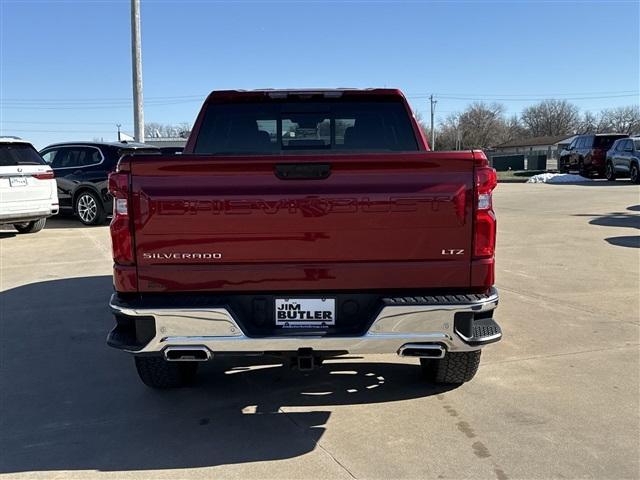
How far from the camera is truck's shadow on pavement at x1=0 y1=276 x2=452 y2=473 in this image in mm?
3348

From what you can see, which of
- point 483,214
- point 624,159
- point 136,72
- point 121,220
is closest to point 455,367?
point 483,214

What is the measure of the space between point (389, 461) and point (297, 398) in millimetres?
1044

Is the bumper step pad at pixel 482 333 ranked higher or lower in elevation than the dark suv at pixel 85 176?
lower

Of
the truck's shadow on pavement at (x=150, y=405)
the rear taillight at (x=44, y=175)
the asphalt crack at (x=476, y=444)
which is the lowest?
the truck's shadow on pavement at (x=150, y=405)

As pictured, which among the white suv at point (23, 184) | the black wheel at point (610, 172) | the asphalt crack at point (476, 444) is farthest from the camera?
the black wheel at point (610, 172)

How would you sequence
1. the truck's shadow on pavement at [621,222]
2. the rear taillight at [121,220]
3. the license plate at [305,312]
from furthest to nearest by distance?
the truck's shadow on pavement at [621,222] → the license plate at [305,312] → the rear taillight at [121,220]

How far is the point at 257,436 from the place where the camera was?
355cm

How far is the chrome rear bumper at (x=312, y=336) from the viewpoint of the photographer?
3.21 m

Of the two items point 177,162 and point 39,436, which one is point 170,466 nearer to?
point 39,436

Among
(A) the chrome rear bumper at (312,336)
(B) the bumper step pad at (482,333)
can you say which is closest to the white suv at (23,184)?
(A) the chrome rear bumper at (312,336)

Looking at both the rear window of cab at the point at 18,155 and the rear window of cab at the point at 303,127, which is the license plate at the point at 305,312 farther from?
the rear window of cab at the point at 18,155

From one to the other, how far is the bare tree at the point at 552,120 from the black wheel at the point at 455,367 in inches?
4783

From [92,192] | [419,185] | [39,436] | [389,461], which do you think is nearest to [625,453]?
[389,461]

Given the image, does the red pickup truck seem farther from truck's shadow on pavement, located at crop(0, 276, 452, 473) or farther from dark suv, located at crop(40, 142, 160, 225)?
dark suv, located at crop(40, 142, 160, 225)
